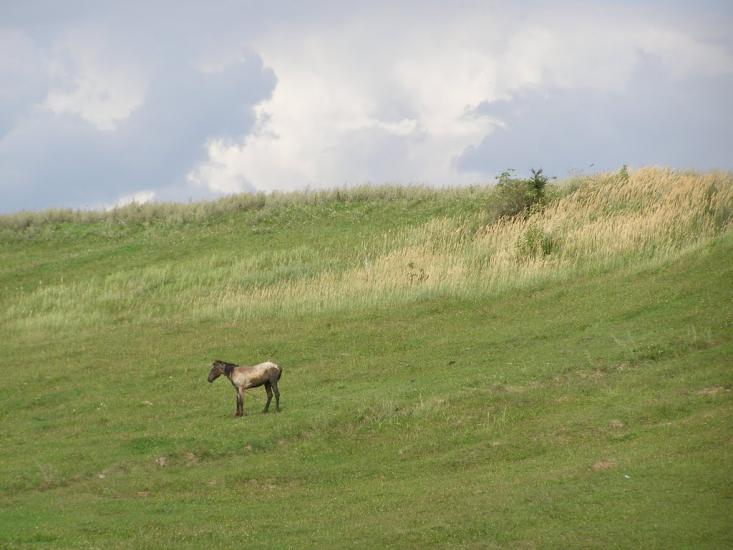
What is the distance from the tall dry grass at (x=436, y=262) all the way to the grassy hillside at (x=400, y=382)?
14cm

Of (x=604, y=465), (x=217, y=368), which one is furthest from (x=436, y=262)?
(x=604, y=465)

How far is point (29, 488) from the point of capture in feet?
76.8

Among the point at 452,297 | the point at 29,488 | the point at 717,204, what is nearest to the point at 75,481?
the point at 29,488

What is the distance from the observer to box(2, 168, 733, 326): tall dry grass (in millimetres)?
41281

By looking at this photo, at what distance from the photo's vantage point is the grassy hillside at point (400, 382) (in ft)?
63.1

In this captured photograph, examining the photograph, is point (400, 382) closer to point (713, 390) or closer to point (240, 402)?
point (240, 402)

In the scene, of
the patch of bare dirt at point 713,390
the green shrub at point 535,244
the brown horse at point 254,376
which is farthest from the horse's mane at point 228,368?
the green shrub at point 535,244

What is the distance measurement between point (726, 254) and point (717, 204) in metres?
9.30

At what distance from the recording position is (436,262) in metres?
44.5

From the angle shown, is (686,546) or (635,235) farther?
(635,235)

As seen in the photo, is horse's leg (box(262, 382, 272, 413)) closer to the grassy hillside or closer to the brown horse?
the brown horse

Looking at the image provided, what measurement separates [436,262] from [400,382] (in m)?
14.9

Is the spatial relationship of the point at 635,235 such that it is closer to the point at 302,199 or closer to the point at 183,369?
the point at 183,369

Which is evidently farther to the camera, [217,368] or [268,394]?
[217,368]
